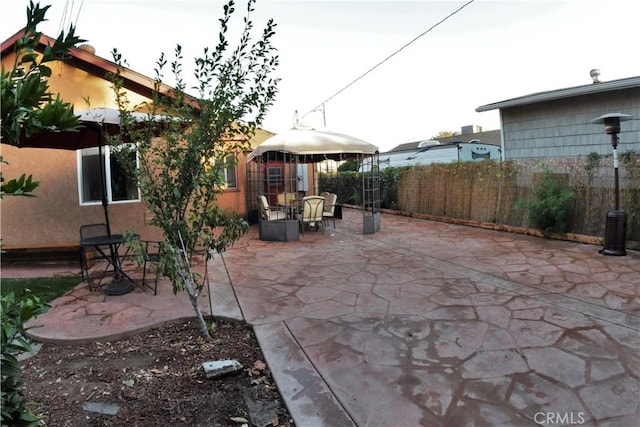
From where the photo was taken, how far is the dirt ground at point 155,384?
2.39 metres

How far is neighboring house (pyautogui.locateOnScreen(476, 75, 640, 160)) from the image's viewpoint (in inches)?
337

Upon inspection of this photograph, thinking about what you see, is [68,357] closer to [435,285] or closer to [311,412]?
[311,412]

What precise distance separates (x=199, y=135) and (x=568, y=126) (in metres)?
9.85

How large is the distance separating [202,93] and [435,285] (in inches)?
138

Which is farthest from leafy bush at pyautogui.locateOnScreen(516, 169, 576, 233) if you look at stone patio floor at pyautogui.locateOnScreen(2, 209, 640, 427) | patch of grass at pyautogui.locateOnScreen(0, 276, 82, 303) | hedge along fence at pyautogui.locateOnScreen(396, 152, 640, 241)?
patch of grass at pyautogui.locateOnScreen(0, 276, 82, 303)

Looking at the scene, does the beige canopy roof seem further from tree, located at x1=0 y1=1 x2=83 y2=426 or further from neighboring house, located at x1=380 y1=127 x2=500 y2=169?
neighboring house, located at x1=380 y1=127 x2=500 y2=169

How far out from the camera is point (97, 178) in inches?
270

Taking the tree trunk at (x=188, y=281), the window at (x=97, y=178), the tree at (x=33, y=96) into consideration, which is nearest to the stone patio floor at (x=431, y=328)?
the tree trunk at (x=188, y=281)

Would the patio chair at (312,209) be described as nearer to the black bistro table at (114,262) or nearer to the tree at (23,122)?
the black bistro table at (114,262)

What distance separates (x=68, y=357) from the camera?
327cm

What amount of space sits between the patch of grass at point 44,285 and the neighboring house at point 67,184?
44.6 inches

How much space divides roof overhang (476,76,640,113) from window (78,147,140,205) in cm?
939

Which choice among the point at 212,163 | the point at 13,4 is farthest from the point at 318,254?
the point at 13,4

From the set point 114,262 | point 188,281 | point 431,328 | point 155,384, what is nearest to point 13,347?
point 155,384
